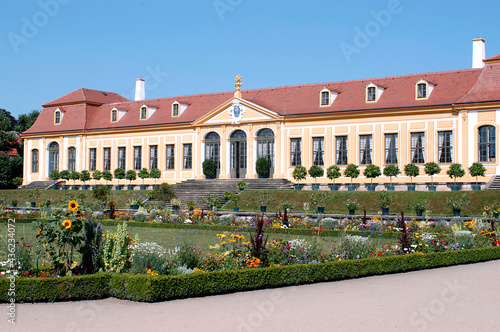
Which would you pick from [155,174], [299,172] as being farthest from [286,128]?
[155,174]

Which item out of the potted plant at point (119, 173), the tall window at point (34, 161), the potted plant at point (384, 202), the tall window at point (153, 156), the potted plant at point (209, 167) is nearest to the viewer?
the potted plant at point (384, 202)

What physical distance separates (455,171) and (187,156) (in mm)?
18765

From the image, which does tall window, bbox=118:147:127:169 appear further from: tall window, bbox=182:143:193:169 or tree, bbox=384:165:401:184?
tree, bbox=384:165:401:184

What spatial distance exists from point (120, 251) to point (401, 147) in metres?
26.7

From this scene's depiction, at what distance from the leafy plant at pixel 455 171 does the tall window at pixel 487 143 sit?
54.3 inches

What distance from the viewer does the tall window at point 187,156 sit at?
41562 mm

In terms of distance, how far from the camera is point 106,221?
75.4 ft

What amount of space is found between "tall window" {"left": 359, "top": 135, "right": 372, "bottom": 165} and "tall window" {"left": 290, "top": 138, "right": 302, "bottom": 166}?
403 centimetres

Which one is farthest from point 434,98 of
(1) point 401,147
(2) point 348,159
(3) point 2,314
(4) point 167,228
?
(3) point 2,314

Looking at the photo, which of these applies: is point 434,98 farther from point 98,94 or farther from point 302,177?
point 98,94

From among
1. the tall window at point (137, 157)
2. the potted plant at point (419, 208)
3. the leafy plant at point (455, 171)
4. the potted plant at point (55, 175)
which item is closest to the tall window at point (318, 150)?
the leafy plant at point (455, 171)

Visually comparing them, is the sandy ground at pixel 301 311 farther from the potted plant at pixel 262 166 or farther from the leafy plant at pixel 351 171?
the potted plant at pixel 262 166

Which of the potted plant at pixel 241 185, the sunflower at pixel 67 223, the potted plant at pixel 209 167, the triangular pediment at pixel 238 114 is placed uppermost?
the triangular pediment at pixel 238 114

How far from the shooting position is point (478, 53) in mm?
35594
